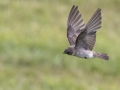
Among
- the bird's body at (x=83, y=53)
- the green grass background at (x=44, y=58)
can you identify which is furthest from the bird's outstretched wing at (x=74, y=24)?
the green grass background at (x=44, y=58)

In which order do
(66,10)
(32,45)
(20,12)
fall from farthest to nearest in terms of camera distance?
(66,10), (20,12), (32,45)

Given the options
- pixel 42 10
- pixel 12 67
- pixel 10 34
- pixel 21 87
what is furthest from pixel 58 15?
pixel 21 87

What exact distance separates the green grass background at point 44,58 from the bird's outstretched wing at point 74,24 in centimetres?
314

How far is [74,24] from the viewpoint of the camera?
417 cm

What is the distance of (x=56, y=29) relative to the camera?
9.67 m

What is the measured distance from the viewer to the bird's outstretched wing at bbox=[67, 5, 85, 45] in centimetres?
388

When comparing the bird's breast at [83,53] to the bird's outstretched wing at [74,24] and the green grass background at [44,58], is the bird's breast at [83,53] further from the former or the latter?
the green grass background at [44,58]

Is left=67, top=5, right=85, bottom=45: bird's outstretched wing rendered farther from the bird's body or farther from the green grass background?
the green grass background

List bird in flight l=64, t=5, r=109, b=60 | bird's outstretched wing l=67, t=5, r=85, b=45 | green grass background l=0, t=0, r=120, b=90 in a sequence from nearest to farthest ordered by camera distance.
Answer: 1. bird in flight l=64, t=5, r=109, b=60
2. bird's outstretched wing l=67, t=5, r=85, b=45
3. green grass background l=0, t=0, r=120, b=90

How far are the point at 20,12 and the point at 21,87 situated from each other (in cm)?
313

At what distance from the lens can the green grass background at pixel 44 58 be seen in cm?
770

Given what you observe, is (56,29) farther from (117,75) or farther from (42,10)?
(117,75)

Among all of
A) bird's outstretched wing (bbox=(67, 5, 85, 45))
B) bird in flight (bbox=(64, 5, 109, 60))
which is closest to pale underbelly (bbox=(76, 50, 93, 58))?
bird in flight (bbox=(64, 5, 109, 60))

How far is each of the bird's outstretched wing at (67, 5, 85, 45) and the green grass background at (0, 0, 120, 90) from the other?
3.14m
